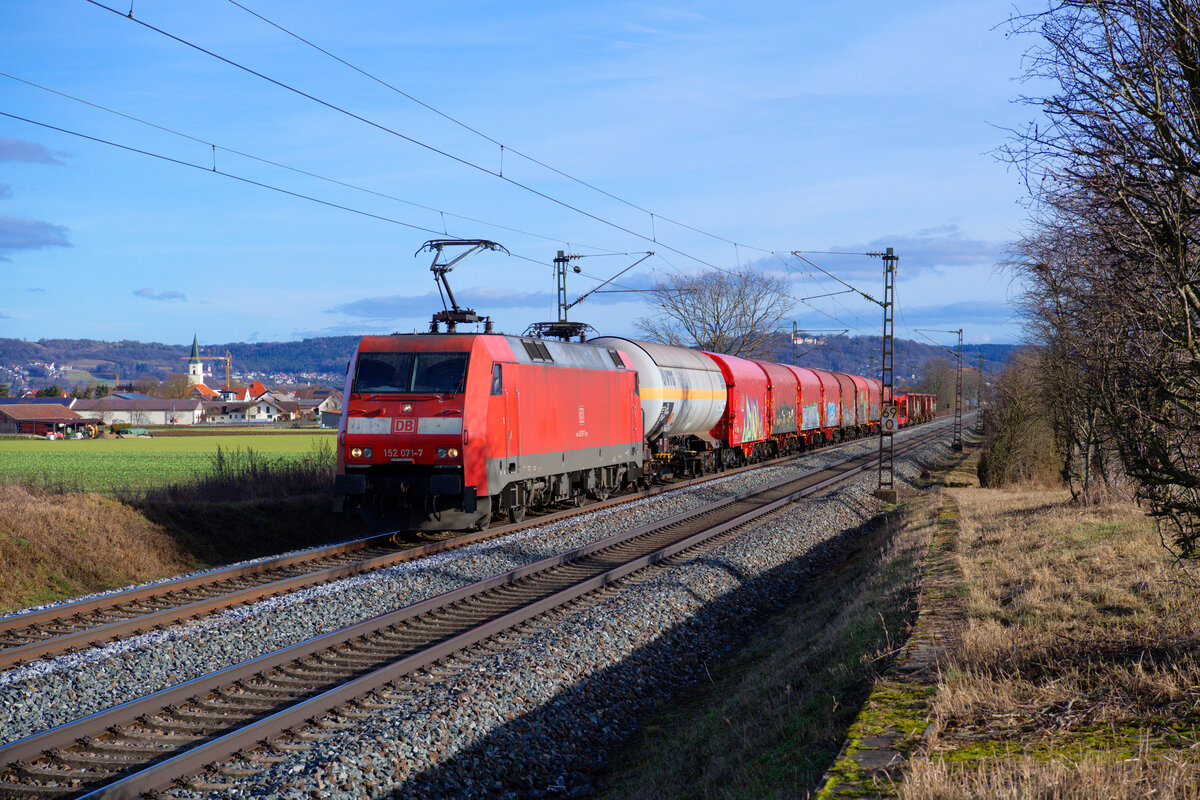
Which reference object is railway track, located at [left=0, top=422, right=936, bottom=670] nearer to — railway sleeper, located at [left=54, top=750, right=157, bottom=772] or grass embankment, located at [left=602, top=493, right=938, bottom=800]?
railway sleeper, located at [left=54, top=750, right=157, bottom=772]

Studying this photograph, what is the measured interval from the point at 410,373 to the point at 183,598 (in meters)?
5.47

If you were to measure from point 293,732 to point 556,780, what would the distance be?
73.7 inches

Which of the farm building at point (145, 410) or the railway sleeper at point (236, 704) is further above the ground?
the railway sleeper at point (236, 704)

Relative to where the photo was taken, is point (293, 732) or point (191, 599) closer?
point (293, 732)

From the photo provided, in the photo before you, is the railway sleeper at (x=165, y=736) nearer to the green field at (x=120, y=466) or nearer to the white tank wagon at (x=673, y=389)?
the white tank wagon at (x=673, y=389)

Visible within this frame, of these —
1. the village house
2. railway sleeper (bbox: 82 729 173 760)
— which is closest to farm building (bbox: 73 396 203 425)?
the village house

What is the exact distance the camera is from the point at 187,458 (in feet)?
141

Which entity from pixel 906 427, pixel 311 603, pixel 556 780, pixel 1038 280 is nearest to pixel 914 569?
pixel 556 780

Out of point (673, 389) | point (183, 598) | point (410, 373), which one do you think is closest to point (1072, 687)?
point (183, 598)

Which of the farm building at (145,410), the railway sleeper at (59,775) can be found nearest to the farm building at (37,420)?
the farm building at (145,410)

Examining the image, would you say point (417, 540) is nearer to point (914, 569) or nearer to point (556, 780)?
point (914, 569)

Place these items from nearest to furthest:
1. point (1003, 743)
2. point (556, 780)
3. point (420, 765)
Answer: point (1003, 743) → point (420, 765) → point (556, 780)

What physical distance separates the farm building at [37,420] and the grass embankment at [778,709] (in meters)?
94.0

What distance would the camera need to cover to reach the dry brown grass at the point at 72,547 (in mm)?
12680
